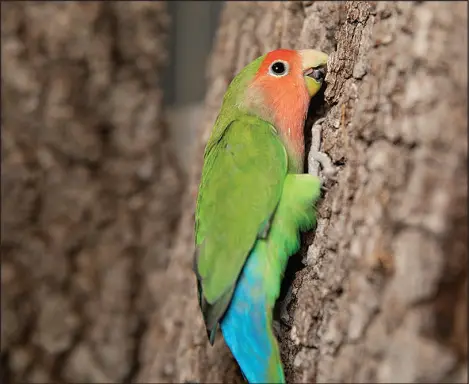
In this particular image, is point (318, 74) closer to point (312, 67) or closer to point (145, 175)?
point (312, 67)

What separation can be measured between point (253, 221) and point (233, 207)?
0.08 metres

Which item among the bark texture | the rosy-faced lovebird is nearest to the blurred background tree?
the bark texture

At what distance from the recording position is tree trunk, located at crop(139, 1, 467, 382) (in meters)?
1.24

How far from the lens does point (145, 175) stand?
3.19 meters

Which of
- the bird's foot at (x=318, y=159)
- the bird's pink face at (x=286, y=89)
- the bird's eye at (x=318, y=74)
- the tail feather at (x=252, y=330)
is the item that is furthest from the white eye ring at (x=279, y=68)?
the tail feather at (x=252, y=330)

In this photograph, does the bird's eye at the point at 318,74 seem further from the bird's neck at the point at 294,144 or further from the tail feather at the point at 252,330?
the tail feather at the point at 252,330

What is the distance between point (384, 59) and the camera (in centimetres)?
147

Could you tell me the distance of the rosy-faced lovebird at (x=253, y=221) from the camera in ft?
5.33

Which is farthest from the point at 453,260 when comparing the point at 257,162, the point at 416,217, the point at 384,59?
the point at 257,162

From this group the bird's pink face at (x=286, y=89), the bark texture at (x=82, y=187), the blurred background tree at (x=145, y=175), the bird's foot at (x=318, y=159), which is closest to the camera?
the blurred background tree at (x=145, y=175)

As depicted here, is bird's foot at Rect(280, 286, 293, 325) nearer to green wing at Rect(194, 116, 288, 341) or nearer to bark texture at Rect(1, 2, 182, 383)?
green wing at Rect(194, 116, 288, 341)

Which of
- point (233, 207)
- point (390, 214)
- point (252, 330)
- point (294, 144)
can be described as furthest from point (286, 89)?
point (252, 330)

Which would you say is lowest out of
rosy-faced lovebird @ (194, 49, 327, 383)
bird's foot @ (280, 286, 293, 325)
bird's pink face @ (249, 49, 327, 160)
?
bird's foot @ (280, 286, 293, 325)

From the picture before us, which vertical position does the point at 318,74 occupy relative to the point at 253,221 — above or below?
above
